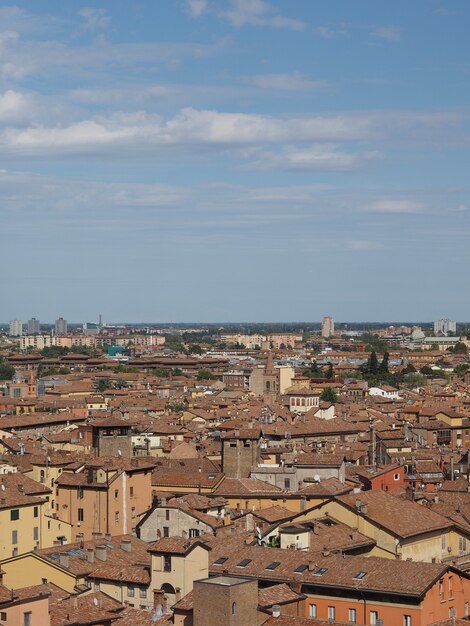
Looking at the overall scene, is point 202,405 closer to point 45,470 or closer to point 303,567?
point 45,470

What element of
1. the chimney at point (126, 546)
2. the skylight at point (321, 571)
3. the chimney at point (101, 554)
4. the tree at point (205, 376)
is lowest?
the tree at point (205, 376)

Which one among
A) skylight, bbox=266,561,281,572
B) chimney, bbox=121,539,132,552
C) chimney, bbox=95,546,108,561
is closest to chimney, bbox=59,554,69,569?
chimney, bbox=95,546,108,561

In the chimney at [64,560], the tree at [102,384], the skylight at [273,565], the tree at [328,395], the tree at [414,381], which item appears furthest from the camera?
the tree at [414,381]

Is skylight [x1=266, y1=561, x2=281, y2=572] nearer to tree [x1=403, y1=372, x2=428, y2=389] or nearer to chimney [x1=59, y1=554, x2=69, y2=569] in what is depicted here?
chimney [x1=59, y1=554, x2=69, y2=569]

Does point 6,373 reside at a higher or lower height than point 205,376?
higher

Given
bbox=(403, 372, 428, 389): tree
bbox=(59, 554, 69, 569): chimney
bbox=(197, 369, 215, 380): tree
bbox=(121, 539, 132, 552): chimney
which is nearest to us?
bbox=(59, 554, 69, 569): chimney

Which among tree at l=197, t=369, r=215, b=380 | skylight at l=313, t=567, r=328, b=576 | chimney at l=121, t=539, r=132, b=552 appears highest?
skylight at l=313, t=567, r=328, b=576

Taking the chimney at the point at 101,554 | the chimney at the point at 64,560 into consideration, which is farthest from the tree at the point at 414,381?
the chimney at the point at 64,560

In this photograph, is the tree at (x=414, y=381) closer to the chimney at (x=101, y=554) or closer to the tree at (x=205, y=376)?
the tree at (x=205, y=376)

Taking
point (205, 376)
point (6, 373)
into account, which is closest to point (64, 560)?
point (205, 376)

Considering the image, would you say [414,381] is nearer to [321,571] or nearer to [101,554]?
[101,554]

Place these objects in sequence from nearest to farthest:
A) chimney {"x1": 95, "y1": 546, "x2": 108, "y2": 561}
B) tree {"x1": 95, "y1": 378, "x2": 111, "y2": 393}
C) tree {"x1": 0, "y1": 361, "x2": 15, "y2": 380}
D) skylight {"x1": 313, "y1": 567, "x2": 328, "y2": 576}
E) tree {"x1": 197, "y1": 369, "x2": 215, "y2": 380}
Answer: skylight {"x1": 313, "y1": 567, "x2": 328, "y2": 576}
chimney {"x1": 95, "y1": 546, "x2": 108, "y2": 561}
tree {"x1": 95, "y1": 378, "x2": 111, "y2": 393}
tree {"x1": 197, "y1": 369, "x2": 215, "y2": 380}
tree {"x1": 0, "y1": 361, "x2": 15, "y2": 380}

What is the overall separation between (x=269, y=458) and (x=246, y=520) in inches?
634

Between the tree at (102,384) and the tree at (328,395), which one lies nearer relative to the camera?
the tree at (328,395)
